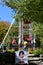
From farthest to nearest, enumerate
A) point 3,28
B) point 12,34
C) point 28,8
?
point 3,28 → point 12,34 → point 28,8

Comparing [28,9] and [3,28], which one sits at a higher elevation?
[28,9]

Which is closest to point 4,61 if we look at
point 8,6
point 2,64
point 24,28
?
point 2,64

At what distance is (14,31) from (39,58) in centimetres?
2994

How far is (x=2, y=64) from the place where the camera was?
846 inches

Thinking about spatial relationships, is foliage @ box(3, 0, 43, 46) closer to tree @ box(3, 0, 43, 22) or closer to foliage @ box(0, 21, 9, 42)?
tree @ box(3, 0, 43, 22)

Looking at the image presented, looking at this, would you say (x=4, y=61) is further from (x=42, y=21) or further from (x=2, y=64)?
(x=42, y=21)

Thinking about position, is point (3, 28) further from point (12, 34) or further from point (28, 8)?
point (28, 8)

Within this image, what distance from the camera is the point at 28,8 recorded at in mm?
13945

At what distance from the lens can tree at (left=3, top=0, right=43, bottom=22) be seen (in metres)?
13.6

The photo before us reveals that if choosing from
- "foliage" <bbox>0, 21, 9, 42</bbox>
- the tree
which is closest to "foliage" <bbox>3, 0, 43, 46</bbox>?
the tree

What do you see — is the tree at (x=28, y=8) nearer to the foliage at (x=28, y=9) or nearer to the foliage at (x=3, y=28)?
the foliage at (x=28, y=9)

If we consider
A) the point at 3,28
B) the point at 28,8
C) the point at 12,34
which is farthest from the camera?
the point at 3,28

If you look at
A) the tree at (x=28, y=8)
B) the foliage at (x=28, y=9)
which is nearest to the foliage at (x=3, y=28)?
the foliage at (x=28, y=9)

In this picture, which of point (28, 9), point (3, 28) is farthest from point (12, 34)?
point (28, 9)
